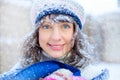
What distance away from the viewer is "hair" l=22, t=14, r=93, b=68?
1.33 metres

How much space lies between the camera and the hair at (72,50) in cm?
133

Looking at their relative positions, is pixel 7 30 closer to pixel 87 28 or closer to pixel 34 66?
pixel 87 28

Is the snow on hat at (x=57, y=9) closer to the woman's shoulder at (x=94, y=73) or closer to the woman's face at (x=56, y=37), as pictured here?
the woman's face at (x=56, y=37)

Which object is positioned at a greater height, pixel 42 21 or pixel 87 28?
pixel 42 21

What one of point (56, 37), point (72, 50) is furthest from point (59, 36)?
point (72, 50)

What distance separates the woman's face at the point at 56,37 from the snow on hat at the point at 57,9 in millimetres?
28

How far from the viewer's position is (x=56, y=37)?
1.25 metres

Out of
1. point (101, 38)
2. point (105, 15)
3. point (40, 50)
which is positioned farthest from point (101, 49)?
point (40, 50)

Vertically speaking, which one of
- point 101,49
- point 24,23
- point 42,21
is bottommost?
point 101,49

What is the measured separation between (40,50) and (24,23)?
311 cm

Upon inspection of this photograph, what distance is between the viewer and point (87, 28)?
4.50 m

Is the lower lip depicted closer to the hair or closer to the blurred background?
the hair

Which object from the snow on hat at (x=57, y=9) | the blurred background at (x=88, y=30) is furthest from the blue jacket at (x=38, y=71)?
the blurred background at (x=88, y=30)

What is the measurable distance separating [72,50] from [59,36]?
0.13 m
